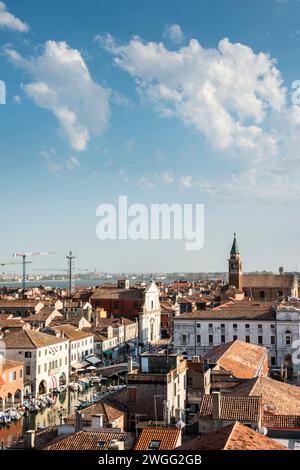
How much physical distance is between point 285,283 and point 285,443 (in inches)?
2285

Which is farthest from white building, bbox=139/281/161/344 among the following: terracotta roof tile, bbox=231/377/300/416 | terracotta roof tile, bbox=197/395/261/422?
terracotta roof tile, bbox=197/395/261/422

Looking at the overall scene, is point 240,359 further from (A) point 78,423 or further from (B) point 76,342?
(B) point 76,342

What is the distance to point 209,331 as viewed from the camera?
43500mm

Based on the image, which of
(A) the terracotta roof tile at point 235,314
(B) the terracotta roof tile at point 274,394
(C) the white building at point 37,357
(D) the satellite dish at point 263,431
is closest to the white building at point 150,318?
(A) the terracotta roof tile at point 235,314

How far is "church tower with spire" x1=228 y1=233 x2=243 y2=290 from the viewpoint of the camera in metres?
71.1

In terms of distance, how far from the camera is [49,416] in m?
31.6

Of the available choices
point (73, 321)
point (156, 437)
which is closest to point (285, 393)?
point (156, 437)

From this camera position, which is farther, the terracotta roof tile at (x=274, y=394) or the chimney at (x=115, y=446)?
the terracotta roof tile at (x=274, y=394)

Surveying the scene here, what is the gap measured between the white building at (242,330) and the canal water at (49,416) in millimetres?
7977

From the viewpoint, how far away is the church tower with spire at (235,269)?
233ft

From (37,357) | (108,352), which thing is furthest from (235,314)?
(37,357)

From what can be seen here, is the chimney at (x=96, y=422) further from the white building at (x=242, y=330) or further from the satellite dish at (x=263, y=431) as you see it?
the white building at (x=242, y=330)
